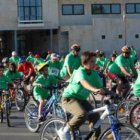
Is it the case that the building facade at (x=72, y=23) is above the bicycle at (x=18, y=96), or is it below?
above

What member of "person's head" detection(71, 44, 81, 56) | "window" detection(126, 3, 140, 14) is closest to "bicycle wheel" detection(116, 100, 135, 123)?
"person's head" detection(71, 44, 81, 56)

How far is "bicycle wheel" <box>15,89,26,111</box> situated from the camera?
1570 centimetres

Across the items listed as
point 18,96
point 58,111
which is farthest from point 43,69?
point 18,96

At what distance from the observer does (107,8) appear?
64.6m

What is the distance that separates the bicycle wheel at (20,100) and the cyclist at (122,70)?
2.86 meters

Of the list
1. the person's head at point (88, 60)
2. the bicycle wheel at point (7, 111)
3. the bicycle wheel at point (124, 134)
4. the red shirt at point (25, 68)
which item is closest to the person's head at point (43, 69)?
the bicycle wheel at point (7, 111)

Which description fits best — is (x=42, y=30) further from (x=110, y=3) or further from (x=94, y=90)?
(x=94, y=90)

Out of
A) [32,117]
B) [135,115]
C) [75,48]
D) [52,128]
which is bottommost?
[32,117]

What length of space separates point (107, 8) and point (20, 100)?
49668mm

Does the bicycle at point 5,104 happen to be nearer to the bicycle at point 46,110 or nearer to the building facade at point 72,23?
the bicycle at point 46,110

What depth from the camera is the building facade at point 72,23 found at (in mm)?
61562

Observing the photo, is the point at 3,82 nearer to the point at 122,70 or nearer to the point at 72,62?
the point at 72,62

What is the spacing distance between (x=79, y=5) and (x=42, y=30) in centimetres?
506

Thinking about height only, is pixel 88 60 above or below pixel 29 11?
below
